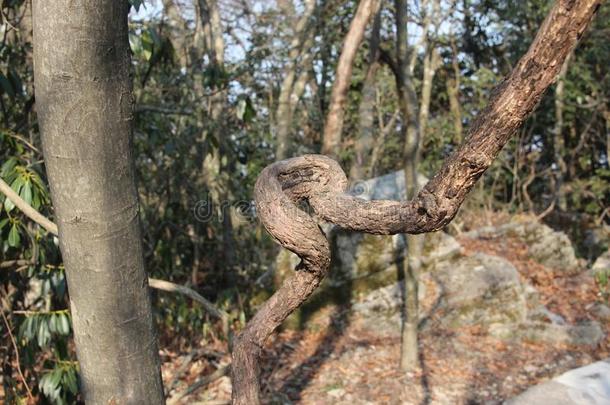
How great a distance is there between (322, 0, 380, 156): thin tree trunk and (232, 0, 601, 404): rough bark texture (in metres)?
2.69

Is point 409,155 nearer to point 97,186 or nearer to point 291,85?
point 291,85

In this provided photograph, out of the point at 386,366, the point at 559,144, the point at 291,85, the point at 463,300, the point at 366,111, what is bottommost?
the point at 386,366

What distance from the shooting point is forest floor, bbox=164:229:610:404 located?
169 inches

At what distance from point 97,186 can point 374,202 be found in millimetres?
714

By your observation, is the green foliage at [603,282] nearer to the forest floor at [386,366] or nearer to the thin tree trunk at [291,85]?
the forest floor at [386,366]

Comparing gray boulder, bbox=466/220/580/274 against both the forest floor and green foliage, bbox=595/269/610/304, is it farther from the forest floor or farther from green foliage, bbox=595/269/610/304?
the forest floor

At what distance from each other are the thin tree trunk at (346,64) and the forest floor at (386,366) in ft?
6.26

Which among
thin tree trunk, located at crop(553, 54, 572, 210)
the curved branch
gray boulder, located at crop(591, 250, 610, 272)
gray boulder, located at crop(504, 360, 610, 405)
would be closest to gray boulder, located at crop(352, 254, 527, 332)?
gray boulder, located at crop(591, 250, 610, 272)

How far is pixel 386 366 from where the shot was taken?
4.76 m

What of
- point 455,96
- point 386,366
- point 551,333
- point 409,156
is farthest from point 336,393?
point 455,96

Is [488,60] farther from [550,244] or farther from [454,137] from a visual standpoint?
[550,244]

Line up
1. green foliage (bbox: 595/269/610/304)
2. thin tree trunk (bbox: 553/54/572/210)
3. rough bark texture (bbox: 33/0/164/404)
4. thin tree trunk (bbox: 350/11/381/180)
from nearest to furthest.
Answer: rough bark texture (bbox: 33/0/164/404) → thin tree trunk (bbox: 350/11/381/180) → green foliage (bbox: 595/269/610/304) → thin tree trunk (bbox: 553/54/572/210)

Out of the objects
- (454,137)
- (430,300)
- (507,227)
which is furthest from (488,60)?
(430,300)

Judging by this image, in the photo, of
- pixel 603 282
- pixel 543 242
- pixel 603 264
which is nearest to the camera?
pixel 603 282
